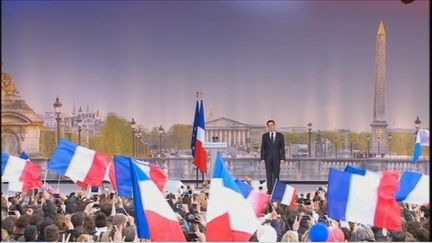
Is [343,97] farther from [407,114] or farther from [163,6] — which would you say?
[163,6]

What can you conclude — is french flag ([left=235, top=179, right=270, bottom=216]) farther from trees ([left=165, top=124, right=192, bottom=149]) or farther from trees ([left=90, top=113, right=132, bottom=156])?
trees ([left=165, top=124, right=192, bottom=149])

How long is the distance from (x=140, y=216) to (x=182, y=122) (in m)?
21.6

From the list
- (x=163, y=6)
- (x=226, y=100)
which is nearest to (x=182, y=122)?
(x=226, y=100)

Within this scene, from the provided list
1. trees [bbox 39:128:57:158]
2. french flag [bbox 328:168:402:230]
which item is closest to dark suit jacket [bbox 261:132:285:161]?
french flag [bbox 328:168:402:230]

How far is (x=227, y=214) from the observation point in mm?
5379

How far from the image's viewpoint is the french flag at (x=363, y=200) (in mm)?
6207

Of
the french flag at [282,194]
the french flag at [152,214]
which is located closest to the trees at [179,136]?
the french flag at [282,194]

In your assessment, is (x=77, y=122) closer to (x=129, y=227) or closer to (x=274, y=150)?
(x=274, y=150)

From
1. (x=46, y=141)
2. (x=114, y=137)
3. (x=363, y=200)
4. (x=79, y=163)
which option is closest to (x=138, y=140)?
(x=114, y=137)

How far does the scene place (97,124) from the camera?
88.9 ft

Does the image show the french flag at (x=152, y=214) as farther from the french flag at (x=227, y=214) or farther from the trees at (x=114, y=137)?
the trees at (x=114, y=137)

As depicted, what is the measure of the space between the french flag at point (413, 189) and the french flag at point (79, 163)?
342cm

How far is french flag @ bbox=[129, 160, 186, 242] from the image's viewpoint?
5355 mm

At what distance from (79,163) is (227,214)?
4247 millimetres
